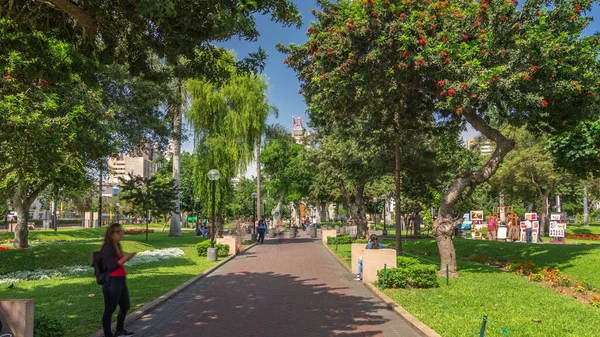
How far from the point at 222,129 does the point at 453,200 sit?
1715cm

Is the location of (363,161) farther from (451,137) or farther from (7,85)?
(7,85)

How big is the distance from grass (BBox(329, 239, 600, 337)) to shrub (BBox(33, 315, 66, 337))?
510 centimetres

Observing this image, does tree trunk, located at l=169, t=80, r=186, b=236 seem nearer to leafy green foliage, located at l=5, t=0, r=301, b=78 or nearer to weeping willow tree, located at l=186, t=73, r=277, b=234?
weeping willow tree, located at l=186, t=73, r=277, b=234

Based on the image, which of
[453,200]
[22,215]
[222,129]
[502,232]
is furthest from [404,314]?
[502,232]

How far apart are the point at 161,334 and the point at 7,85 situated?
29.5 ft

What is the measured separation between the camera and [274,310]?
8.55 metres

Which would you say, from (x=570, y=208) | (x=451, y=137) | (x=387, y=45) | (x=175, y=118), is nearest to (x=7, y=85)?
(x=387, y=45)

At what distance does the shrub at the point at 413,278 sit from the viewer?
10.7 metres

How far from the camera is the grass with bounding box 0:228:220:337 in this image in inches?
315

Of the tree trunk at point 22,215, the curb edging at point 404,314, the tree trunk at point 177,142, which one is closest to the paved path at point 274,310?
the curb edging at point 404,314

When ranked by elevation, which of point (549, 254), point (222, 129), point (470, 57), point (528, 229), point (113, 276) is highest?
point (222, 129)

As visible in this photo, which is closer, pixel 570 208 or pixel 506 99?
pixel 506 99

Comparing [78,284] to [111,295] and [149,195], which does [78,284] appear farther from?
[149,195]

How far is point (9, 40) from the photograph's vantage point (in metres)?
7.61
